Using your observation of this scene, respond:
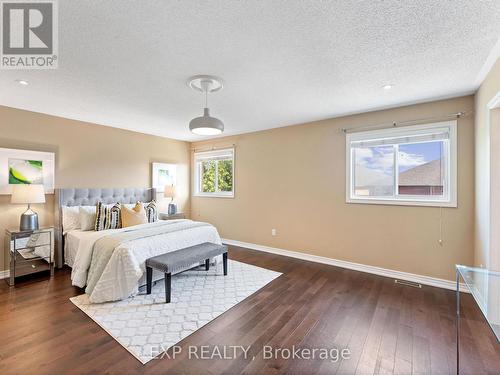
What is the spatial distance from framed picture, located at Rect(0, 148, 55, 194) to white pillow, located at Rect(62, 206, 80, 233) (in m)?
0.41

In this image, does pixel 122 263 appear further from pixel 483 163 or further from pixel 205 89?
pixel 483 163

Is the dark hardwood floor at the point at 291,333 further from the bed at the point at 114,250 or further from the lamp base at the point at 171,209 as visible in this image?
the lamp base at the point at 171,209

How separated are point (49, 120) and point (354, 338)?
5062 millimetres

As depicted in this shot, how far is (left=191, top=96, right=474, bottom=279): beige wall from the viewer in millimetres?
2953

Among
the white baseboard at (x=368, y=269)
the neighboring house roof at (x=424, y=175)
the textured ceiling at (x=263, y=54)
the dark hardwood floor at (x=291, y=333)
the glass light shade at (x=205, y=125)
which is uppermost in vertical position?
the textured ceiling at (x=263, y=54)

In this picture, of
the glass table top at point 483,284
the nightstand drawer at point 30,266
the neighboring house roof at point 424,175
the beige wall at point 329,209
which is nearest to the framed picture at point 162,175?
the beige wall at point 329,209

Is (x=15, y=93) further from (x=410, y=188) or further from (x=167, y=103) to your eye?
(x=410, y=188)

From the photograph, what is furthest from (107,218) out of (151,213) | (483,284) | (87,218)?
(483,284)

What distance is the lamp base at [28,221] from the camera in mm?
3189

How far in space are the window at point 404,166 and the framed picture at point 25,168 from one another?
4783 mm

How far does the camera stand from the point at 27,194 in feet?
10.1

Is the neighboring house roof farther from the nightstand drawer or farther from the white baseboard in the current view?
the nightstand drawer

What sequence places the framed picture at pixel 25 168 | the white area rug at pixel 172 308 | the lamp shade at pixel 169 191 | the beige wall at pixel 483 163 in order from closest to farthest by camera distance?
the white area rug at pixel 172 308, the beige wall at pixel 483 163, the framed picture at pixel 25 168, the lamp shade at pixel 169 191

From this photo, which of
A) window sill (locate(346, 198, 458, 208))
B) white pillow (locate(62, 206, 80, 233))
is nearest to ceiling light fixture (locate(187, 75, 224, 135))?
window sill (locate(346, 198, 458, 208))
